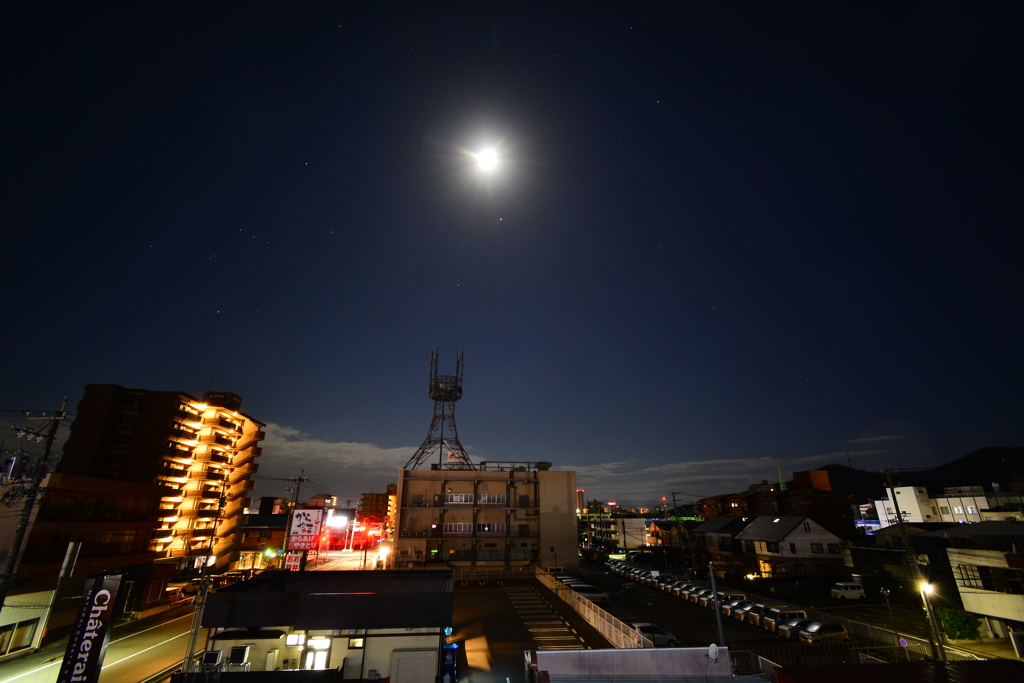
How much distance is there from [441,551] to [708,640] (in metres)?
31.1

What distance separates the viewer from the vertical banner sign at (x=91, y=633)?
14.3 metres

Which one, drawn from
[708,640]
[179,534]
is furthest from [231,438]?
[708,640]

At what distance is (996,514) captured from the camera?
→ 47.2 m

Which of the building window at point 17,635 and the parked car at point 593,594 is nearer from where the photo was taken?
the building window at point 17,635

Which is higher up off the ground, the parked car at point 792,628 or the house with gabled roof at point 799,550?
the house with gabled roof at point 799,550

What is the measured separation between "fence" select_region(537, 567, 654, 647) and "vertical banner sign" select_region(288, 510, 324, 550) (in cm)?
1814

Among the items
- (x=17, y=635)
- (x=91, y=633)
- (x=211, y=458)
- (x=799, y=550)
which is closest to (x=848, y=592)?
(x=799, y=550)

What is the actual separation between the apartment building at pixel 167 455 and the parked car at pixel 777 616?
5100 centimetres

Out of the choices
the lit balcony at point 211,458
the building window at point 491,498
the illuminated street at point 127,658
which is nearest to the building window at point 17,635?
the illuminated street at point 127,658

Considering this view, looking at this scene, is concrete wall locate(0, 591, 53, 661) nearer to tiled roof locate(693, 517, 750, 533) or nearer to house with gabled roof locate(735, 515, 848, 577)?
house with gabled roof locate(735, 515, 848, 577)

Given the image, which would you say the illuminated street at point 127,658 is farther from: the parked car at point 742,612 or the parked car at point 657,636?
the parked car at point 742,612

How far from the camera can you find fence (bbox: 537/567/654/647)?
18797 millimetres

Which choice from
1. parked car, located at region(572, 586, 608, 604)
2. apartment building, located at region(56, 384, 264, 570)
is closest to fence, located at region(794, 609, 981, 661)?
parked car, located at region(572, 586, 608, 604)

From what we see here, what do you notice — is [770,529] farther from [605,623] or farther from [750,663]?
[750,663]
